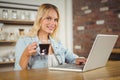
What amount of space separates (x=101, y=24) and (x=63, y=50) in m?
2.12

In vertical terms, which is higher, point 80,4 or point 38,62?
point 80,4

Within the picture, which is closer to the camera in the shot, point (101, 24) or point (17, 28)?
point (101, 24)

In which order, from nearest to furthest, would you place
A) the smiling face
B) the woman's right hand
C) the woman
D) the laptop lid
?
the laptop lid
the woman's right hand
the woman
the smiling face

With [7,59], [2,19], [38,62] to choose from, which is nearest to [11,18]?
[2,19]

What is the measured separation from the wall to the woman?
1.88 m

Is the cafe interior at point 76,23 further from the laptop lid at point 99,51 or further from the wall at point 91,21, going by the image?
the laptop lid at point 99,51

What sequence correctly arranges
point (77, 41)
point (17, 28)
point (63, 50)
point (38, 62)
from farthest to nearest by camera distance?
point (77, 41), point (17, 28), point (63, 50), point (38, 62)

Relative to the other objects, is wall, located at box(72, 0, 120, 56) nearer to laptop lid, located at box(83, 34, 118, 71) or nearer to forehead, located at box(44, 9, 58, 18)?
forehead, located at box(44, 9, 58, 18)

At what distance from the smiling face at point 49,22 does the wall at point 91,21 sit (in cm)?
186

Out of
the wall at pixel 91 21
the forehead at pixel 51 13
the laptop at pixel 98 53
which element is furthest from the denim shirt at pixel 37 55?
the wall at pixel 91 21

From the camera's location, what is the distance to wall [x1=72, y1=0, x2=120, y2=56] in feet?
13.1

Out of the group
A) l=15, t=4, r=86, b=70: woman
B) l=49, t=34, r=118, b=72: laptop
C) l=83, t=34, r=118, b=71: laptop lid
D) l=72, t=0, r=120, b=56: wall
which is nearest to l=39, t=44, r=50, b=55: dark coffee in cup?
l=15, t=4, r=86, b=70: woman

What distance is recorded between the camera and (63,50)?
2281mm

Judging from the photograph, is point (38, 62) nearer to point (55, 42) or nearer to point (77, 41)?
point (55, 42)
